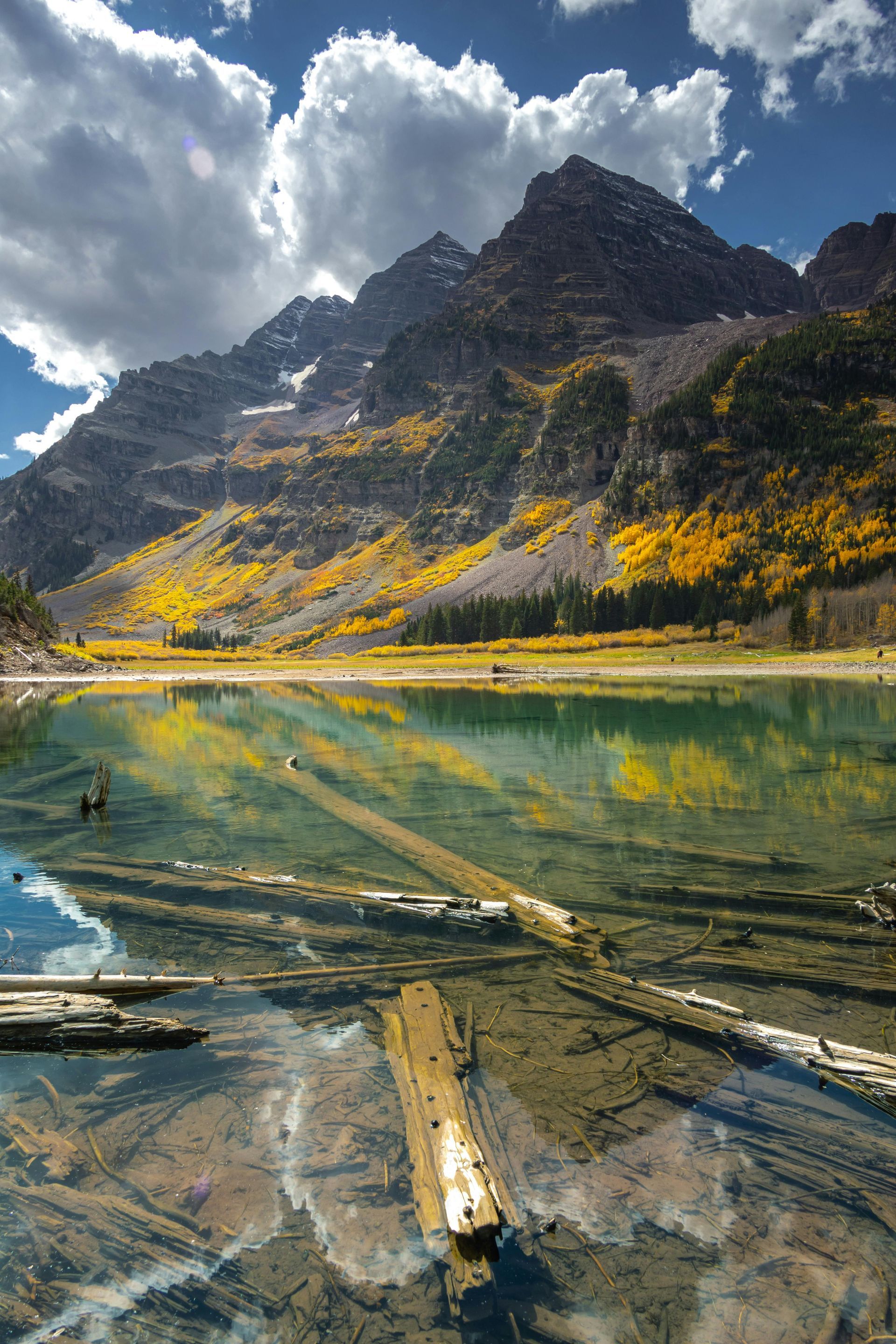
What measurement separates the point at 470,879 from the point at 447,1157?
7.42 meters

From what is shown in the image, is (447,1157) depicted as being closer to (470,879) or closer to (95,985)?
(95,985)

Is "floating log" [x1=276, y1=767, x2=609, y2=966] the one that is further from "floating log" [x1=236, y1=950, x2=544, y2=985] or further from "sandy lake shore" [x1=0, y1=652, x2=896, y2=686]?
"sandy lake shore" [x1=0, y1=652, x2=896, y2=686]

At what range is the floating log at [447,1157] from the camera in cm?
460

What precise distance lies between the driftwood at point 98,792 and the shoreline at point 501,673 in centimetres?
6908

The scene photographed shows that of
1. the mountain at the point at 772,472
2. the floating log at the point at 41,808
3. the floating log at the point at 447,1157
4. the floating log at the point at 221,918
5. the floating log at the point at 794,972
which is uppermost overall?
the mountain at the point at 772,472

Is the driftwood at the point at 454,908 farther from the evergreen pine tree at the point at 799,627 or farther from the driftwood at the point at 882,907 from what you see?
the evergreen pine tree at the point at 799,627

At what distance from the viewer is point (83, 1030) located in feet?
24.3

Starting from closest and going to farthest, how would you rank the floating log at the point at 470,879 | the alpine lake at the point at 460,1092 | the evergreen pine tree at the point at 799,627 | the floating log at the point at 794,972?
the alpine lake at the point at 460,1092 < the floating log at the point at 794,972 < the floating log at the point at 470,879 < the evergreen pine tree at the point at 799,627

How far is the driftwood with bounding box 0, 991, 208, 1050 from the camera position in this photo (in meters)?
7.38

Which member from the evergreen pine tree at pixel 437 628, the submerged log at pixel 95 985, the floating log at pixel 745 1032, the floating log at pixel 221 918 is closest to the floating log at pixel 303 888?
the floating log at pixel 221 918

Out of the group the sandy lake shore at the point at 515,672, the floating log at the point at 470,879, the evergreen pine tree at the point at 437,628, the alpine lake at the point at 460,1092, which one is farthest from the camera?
the evergreen pine tree at the point at 437,628

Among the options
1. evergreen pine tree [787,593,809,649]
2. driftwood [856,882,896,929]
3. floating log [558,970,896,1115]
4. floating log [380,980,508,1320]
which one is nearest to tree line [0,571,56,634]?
floating log [380,980,508,1320]

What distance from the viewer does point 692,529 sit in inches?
5979

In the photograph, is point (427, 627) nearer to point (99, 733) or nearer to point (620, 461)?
point (620, 461)
